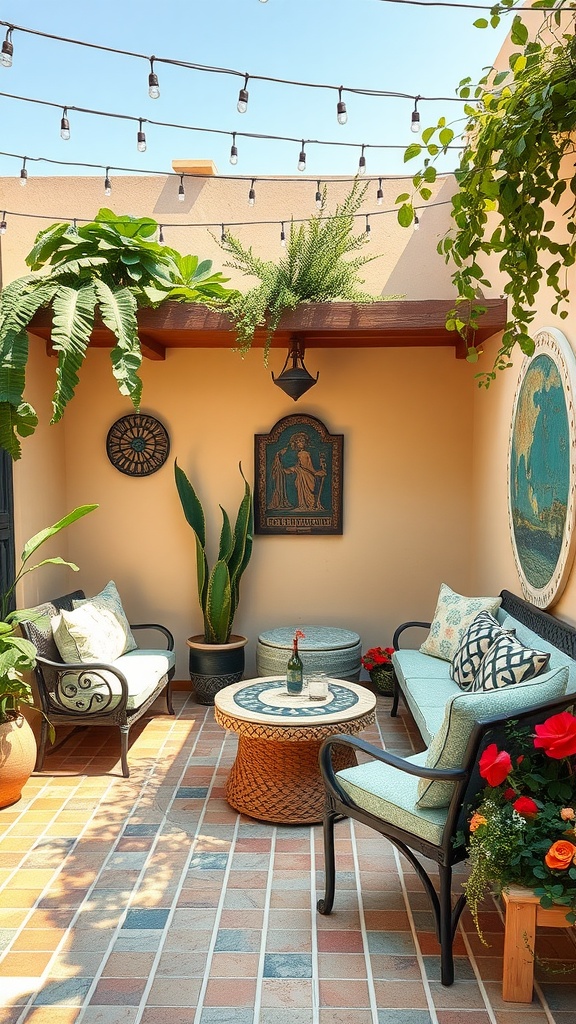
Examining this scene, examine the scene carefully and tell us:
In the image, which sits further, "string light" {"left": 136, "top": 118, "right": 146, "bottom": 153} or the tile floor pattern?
"string light" {"left": 136, "top": 118, "right": 146, "bottom": 153}

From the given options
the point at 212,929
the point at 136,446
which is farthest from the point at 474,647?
the point at 136,446

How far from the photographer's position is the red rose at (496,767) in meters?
2.48

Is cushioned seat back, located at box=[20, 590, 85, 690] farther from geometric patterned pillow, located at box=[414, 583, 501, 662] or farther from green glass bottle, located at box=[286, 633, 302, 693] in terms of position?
geometric patterned pillow, located at box=[414, 583, 501, 662]

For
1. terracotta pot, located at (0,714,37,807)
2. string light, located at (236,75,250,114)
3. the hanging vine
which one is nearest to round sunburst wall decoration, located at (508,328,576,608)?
the hanging vine

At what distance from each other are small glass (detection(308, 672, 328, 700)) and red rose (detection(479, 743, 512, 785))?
1628 millimetres

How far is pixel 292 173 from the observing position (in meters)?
6.17

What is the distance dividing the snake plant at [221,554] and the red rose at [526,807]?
3.45 metres

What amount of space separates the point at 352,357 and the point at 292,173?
4.98 feet

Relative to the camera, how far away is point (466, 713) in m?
2.62

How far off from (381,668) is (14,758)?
2.79 metres

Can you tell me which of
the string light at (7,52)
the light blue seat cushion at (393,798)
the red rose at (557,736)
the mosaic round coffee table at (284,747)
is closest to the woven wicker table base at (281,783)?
the mosaic round coffee table at (284,747)

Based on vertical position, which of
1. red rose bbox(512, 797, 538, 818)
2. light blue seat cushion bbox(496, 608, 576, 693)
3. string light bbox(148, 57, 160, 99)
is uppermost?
string light bbox(148, 57, 160, 99)

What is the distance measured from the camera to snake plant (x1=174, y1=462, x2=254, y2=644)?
5.79 metres

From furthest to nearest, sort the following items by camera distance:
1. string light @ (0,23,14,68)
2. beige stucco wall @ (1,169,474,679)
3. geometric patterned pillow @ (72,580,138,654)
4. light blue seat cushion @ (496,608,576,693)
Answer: beige stucco wall @ (1,169,474,679)
geometric patterned pillow @ (72,580,138,654)
light blue seat cushion @ (496,608,576,693)
string light @ (0,23,14,68)
